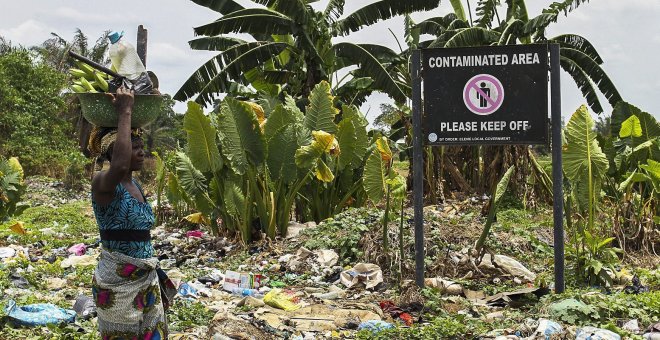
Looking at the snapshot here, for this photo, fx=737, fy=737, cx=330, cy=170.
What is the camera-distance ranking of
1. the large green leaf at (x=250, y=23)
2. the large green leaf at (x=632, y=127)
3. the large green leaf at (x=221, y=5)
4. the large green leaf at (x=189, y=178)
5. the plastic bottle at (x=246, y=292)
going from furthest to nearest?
1. the large green leaf at (x=221, y=5)
2. the large green leaf at (x=250, y=23)
3. the large green leaf at (x=189, y=178)
4. the large green leaf at (x=632, y=127)
5. the plastic bottle at (x=246, y=292)

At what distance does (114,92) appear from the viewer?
351cm

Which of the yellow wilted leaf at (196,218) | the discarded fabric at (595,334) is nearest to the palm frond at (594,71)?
the yellow wilted leaf at (196,218)

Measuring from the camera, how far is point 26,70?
2323 centimetres

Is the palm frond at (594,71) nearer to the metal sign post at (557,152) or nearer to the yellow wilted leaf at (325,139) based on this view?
the yellow wilted leaf at (325,139)

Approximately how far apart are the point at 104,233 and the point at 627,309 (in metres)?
3.58

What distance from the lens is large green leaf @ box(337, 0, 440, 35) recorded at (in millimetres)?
12875

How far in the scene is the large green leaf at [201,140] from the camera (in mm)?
8719

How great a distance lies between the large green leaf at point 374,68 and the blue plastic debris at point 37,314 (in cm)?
807

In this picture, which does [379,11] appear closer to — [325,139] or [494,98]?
[325,139]

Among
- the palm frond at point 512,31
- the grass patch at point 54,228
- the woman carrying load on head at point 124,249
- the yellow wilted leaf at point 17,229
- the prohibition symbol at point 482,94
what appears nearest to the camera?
the woman carrying load on head at point 124,249

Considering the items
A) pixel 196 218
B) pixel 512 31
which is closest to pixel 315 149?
pixel 196 218

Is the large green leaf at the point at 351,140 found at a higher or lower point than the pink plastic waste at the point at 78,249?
higher

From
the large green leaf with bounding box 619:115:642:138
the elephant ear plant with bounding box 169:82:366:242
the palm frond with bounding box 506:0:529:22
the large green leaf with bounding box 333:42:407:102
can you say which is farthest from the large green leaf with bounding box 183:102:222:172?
the palm frond with bounding box 506:0:529:22

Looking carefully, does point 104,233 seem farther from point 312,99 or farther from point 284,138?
point 312,99
